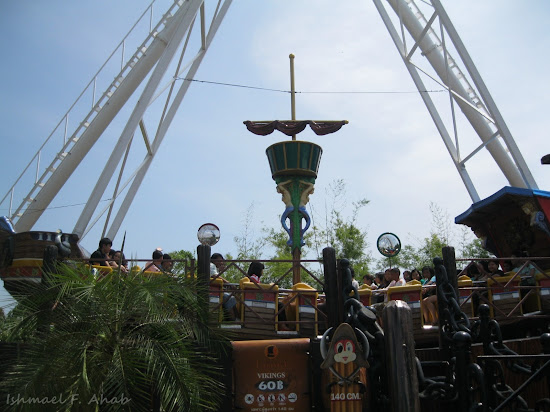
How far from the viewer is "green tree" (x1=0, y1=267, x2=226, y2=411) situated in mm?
4930

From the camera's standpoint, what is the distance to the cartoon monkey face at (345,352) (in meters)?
5.23

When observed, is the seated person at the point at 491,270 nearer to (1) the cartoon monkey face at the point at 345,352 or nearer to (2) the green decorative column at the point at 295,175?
(2) the green decorative column at the point at 295,175

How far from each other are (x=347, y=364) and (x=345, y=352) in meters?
0.13

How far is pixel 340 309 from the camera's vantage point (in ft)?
21.8

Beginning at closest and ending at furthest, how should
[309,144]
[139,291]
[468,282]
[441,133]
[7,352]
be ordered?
[139,291] < [7,352] < [468,282] < [309,144] < [441,133]

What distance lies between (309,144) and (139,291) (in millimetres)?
6517

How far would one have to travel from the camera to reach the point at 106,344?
5219mm

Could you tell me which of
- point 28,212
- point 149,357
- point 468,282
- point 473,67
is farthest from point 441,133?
point 149,357

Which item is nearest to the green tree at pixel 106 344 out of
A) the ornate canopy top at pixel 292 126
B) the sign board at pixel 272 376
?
the sign board at pixel 272 376

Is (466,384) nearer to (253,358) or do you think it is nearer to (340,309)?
(340,309)

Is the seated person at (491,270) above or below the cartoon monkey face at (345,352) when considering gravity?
above

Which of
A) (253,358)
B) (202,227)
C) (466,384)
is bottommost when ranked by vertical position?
(466,384)

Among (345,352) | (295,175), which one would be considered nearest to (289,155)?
(295,175)

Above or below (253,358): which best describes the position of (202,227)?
above
